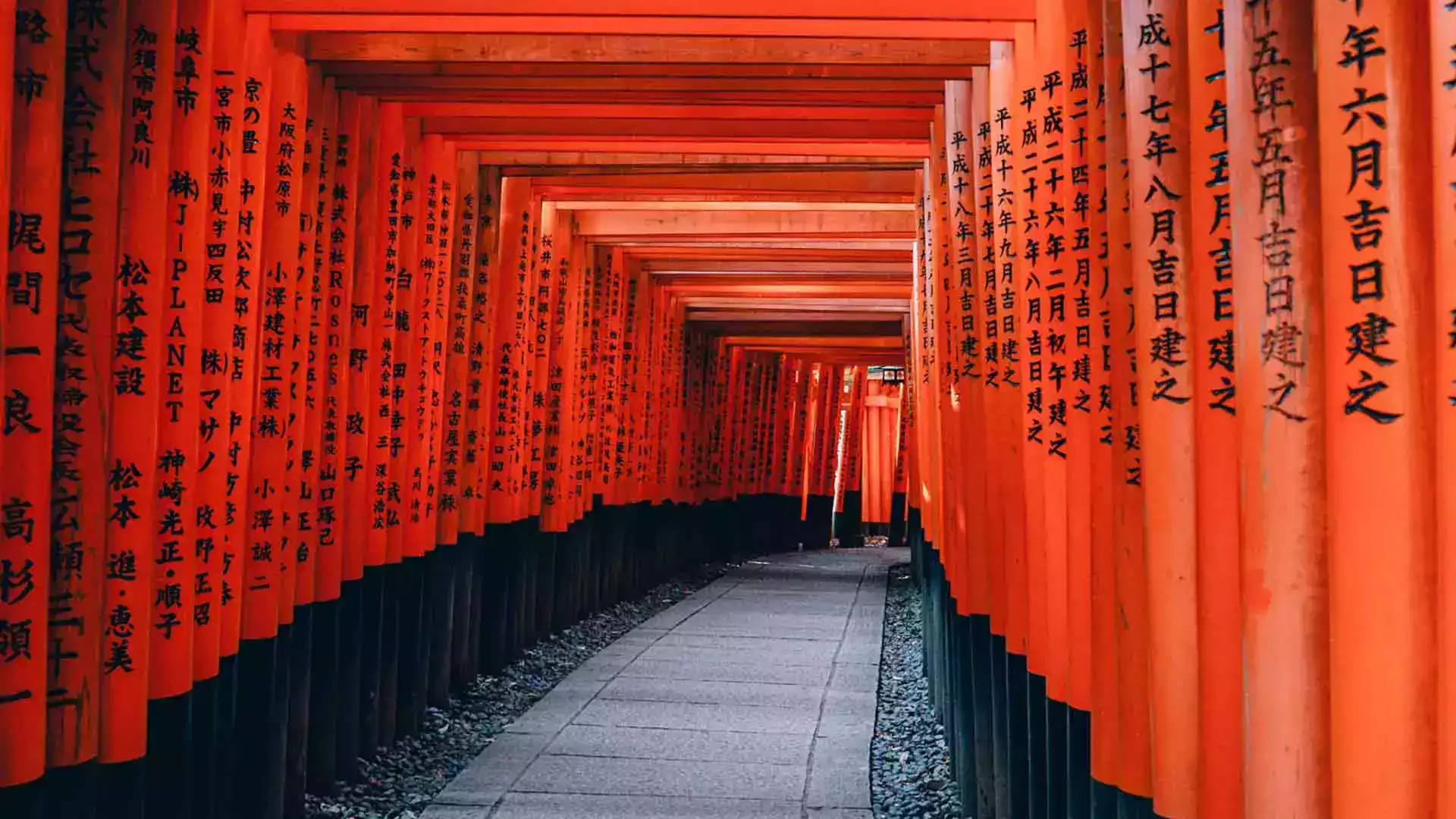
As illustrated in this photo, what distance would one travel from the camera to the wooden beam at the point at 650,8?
498 cm

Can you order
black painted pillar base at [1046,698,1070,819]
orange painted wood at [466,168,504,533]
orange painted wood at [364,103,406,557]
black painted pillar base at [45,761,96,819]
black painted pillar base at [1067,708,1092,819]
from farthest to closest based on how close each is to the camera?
orange painted wood at [466,168,504,533]
orange painted wood at [364,103,406,557]
black painted pillar base at [1046,698,1070,819]
black painted pillar base at [1067,708,1092,819]
black painted pillar base at [45,761,96,819]

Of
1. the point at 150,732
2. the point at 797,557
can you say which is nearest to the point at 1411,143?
the point at 150,732

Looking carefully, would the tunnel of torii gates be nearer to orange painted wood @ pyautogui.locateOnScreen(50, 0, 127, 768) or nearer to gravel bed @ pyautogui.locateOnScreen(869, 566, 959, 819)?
orange painted wood @ pyautogui.locateOnScreen(50, 0, 127, 768)

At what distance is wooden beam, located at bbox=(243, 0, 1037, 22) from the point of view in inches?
196

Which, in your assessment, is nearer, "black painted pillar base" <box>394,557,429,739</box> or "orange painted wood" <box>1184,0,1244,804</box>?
"orange painted wood" <box>1184,0,1244,804</box>

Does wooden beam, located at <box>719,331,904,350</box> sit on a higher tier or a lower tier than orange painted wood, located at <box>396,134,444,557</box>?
higher

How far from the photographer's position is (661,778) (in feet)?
21.5

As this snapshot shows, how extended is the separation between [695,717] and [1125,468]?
5206 millimetres

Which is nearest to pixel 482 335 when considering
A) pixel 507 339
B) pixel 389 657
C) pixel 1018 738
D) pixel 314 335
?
pixel 507 339

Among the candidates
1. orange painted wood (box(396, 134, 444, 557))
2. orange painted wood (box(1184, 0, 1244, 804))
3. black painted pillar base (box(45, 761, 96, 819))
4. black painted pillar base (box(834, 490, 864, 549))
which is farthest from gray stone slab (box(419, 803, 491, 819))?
black painted pillar base (box(834, 490, 864, 549))

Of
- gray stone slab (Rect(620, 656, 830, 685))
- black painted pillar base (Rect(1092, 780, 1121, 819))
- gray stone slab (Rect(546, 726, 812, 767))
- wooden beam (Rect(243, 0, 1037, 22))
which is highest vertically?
wooden beam (Rect(243, 0, 1037, 22))

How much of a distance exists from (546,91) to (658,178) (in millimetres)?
2508

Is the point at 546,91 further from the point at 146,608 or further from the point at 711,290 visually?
the point at 711,290

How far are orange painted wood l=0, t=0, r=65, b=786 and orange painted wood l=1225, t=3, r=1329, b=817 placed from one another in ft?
9.25
